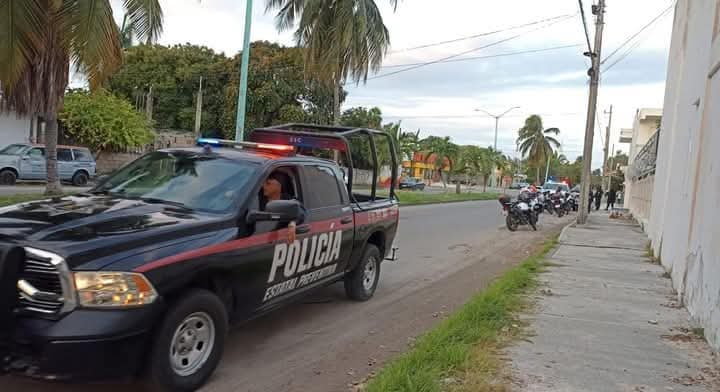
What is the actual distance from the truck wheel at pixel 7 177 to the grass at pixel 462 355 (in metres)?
20.9

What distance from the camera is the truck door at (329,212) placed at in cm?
582

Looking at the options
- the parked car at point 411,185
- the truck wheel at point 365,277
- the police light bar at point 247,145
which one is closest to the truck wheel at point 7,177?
the police light bar at point 247,145

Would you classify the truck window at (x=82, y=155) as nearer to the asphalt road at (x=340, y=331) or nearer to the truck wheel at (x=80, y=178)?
the truck wheel at (x=80, y=178)

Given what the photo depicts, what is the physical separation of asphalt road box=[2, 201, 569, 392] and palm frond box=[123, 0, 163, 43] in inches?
226

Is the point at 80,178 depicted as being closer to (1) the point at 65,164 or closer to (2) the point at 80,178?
(2) the point at 80,178

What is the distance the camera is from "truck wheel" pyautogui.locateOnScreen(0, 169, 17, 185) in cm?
2170

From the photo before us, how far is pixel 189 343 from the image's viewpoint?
4035 mm

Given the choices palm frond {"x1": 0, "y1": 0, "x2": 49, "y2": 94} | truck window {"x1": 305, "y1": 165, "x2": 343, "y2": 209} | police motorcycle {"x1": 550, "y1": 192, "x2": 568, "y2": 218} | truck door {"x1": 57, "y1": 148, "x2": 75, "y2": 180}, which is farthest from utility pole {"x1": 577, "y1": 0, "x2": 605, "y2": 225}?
truck door {"x1": 57, "y1": 148, "x2": 75, "y2": 180}

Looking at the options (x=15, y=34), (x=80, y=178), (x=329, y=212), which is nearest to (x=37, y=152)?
(x=80, y=178)

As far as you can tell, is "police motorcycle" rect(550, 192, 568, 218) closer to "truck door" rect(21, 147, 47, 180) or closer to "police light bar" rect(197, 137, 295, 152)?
"truck door" rect(21, 147, 47, 180)

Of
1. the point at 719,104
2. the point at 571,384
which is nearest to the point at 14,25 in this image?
the point at 571,384

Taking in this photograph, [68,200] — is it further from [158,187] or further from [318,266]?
[318,266]

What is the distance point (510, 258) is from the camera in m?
12.5

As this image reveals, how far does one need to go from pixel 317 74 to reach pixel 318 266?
1688 cm
